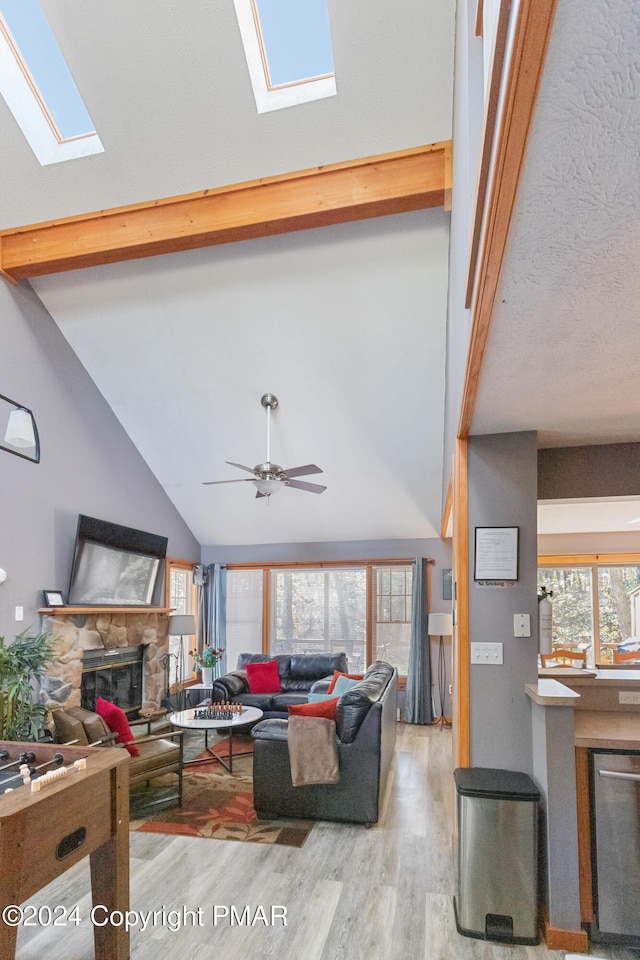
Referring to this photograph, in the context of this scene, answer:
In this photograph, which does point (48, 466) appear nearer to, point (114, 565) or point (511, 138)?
point (114, 565)

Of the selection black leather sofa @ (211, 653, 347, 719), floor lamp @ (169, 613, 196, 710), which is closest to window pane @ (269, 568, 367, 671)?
black leather sofa @ (211, 653, 347, 719)

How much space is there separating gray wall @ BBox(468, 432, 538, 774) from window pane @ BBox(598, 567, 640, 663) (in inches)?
234

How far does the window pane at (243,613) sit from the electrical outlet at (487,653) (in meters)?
5.62

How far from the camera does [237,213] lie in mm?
4324

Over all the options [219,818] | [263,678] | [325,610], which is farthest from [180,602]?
[219,818]

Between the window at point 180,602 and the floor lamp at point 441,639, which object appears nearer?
the floor lamp at point 441,639

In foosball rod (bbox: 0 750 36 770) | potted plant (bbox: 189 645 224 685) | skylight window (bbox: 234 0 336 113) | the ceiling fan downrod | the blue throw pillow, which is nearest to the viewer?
foosball rod (bbox: 0 750 36 770)

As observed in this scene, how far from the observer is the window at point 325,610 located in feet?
25.5

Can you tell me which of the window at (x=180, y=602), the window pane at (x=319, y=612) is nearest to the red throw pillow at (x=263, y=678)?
the window pane at (x=319, y=612)

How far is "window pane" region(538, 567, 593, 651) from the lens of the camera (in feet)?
27.5

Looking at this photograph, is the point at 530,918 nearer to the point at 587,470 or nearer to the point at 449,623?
the point at 587,470

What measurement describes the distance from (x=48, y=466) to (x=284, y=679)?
12.6ft

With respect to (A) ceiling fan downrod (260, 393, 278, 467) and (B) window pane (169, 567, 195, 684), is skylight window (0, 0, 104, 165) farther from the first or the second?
(B) window pane (169, 567, 195, 684)

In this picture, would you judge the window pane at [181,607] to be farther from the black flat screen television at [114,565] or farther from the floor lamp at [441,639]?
the floor lamp at [441,639]
